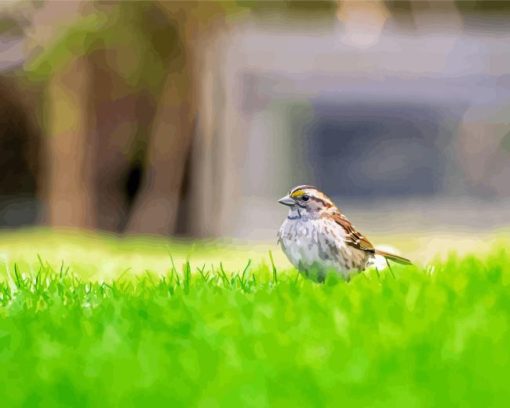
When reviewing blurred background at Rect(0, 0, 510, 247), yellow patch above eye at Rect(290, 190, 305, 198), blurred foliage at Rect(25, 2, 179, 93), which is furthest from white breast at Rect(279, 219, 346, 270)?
blurred foliage at Rect(25, 2, 179, 93)

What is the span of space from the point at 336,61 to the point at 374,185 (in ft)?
5.72

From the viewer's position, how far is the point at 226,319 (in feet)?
15.9

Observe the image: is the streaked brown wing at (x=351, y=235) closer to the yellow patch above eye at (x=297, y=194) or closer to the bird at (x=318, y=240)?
the bird at (x=318, y=240)

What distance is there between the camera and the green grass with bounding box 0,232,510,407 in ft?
12.5

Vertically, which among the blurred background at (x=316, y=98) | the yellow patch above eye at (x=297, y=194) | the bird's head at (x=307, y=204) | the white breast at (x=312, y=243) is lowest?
the white breast at (x=312, y=243)

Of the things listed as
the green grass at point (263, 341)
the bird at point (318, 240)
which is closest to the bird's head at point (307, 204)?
the bird at point (318, 240)

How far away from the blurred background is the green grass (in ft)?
31.5

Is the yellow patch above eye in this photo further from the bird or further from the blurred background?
the blurred background

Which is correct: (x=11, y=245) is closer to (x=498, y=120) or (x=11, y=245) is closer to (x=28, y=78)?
(x=28, y=78)

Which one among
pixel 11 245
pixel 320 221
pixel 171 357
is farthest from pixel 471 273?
pixel 11 245

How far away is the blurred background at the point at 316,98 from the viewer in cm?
1584

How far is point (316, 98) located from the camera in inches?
636

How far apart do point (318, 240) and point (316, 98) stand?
34.1 feet

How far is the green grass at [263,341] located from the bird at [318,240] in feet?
0.35
